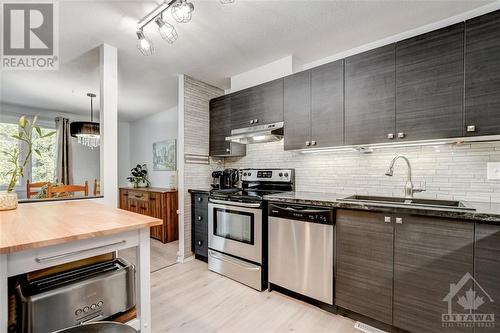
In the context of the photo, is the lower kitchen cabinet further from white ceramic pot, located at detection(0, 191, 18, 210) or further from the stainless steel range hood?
white ceramic pot, located at detection(0, 191, 18, 210)

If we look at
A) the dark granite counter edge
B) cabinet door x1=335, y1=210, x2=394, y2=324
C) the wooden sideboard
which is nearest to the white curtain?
the wooden sideboard

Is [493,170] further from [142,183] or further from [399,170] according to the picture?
[142,183]

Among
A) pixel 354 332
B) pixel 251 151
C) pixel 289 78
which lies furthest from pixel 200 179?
pixel 354 332

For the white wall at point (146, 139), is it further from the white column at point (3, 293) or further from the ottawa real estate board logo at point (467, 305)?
the ottawa real estate board logo at point (467, 305)

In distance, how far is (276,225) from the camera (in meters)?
2.20

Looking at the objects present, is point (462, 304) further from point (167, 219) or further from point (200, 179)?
point (167, 219)

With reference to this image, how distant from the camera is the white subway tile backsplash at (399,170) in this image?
5.80ft

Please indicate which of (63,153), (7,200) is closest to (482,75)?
(7,200)

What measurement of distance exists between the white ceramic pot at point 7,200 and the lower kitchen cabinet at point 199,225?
1.72 meters

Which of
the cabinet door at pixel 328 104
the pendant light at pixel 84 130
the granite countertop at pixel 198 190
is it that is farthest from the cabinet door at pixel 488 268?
the pendant light at pixel 84 130

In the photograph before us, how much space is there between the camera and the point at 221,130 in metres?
3.20

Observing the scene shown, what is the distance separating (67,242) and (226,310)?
1.49 meters

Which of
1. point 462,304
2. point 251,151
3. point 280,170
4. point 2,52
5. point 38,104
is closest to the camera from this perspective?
point 462,304

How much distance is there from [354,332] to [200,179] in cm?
245
